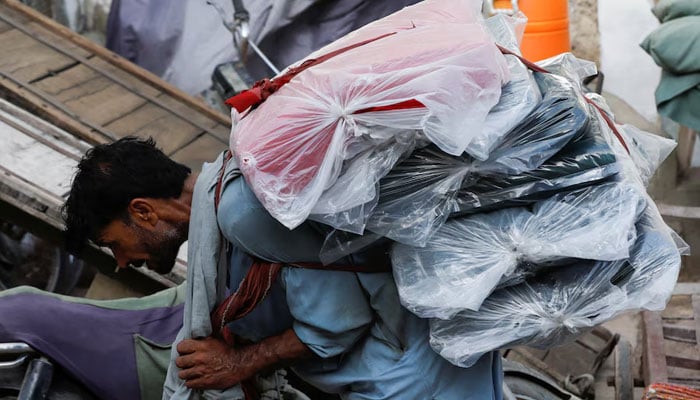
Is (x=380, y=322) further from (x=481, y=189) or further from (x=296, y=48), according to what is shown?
(x=296, y=48)

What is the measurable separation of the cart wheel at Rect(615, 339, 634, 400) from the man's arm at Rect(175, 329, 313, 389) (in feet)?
6.50

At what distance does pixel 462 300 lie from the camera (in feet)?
6.73

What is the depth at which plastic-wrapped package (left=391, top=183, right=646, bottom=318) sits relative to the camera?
2.04 metres

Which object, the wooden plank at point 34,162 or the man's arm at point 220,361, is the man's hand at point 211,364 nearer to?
the man's arm at point 220,361

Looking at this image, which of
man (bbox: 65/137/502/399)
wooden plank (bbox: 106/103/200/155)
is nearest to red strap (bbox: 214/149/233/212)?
man (bbox: 65/137/502/399)

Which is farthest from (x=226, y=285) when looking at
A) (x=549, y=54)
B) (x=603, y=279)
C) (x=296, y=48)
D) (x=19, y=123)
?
(x=296, y=48)

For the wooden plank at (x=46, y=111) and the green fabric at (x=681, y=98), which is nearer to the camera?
the wooden plank at (x=46, y=111)

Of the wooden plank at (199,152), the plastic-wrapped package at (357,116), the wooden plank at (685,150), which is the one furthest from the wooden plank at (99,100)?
the wooden plank at (685,150)

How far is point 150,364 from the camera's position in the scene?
2.93 meters

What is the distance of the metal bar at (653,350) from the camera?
12.0ft

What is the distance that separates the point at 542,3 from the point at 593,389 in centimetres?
206

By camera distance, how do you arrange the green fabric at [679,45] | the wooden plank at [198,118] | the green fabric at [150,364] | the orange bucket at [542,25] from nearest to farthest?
the green fabric at [150,364], the green fabric at [679,45], the wooden plank at [198,118], the orange bucket at [542,25]

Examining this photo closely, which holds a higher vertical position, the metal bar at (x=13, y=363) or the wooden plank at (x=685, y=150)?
the metal bar at (x=13, y=363)

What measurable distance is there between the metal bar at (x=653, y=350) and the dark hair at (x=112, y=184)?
2.08 meters
